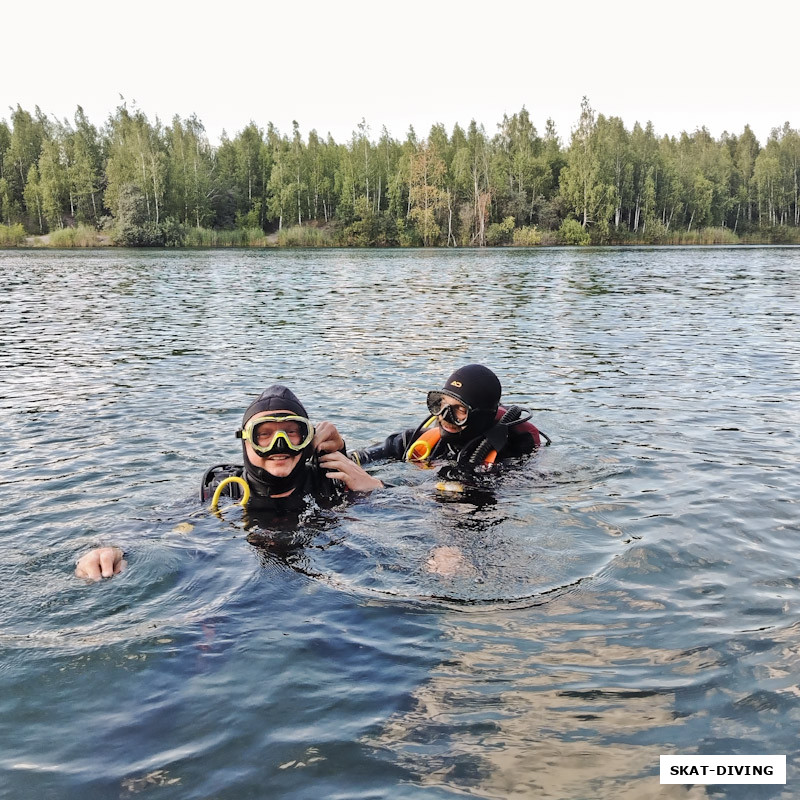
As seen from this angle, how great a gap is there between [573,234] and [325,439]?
8924cm

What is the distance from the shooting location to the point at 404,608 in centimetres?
514

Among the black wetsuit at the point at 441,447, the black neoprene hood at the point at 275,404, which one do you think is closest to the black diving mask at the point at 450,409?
the black wetsuit at the point at 441,447

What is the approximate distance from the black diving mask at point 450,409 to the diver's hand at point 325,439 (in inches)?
52.6

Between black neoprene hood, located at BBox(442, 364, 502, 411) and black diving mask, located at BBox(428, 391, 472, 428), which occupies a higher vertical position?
black neoprene hood, located at BBox(442, 364, 502, 411)

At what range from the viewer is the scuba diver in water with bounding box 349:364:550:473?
26.2 ft

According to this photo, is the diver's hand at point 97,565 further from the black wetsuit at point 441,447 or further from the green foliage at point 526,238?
the green foliage at point 526,238

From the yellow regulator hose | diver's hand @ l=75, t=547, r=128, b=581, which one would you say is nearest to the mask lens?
the yellow regulator hose

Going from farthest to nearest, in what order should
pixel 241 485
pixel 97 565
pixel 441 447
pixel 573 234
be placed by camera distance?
pixel 573 234 < pixel 441 447 < pixel 241 485 < pixel 97 565

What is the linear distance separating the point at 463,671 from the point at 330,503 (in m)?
3.01

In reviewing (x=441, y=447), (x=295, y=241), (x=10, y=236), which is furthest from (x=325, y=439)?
(x=10, y=236)

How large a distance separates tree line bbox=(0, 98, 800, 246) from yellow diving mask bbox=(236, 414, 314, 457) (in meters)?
76.9

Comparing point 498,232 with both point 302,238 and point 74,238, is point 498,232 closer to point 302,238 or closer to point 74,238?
point 302,238

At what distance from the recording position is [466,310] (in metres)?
25.9

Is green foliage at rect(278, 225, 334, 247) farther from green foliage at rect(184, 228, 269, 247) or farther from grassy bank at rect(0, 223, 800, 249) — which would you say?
green foliage at rect(184, 228, 269, 247)
